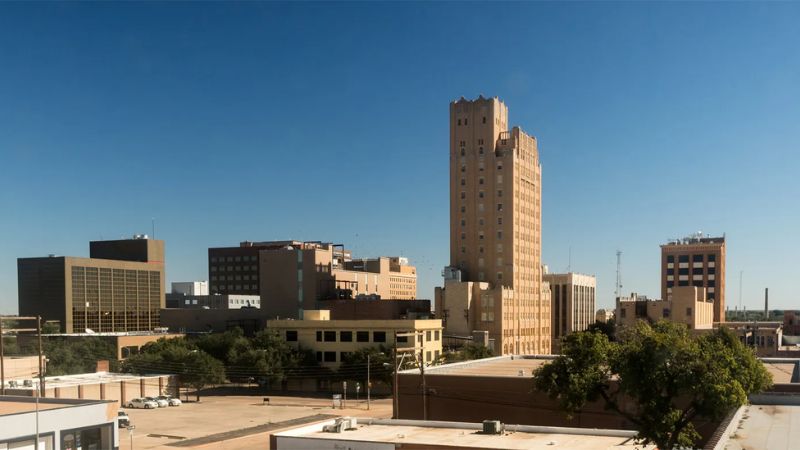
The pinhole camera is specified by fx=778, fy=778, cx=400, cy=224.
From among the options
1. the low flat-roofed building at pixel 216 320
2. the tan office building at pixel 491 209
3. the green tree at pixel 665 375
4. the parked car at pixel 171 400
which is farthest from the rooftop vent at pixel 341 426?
the low flat-roofed building at pixel 216 320

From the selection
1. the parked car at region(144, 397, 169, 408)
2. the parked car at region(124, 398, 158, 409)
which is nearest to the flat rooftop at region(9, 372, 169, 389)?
the parked car at region(124, 398, 158, 409)

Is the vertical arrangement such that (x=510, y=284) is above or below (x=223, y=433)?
above

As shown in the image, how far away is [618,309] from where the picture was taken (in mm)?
166000

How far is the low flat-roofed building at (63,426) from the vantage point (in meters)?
36.5

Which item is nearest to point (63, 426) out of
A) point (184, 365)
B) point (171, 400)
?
point (171, 400)

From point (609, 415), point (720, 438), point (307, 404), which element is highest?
point (720, 438)

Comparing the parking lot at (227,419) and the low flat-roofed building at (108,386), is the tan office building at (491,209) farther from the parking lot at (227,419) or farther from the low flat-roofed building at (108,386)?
the low flat-roofed building at (108,386)

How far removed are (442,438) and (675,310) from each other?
409 ft

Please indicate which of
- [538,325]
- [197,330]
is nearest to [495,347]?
→ [538,325]

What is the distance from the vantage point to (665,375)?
112 feet

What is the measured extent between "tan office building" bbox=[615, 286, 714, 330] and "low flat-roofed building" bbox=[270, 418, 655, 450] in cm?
10922

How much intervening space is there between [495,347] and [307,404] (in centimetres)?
5146

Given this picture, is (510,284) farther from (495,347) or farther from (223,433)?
(223,433)

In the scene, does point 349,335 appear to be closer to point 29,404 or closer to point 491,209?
point 491,209
